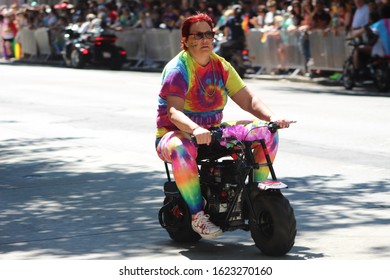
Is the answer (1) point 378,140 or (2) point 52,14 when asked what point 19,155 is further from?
(2) point 52,14

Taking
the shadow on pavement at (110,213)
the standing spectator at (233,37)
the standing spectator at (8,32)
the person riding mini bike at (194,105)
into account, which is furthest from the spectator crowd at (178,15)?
the person riding mini bike at (194,105)

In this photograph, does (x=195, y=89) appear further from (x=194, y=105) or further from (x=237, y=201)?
(x=237, y=201)

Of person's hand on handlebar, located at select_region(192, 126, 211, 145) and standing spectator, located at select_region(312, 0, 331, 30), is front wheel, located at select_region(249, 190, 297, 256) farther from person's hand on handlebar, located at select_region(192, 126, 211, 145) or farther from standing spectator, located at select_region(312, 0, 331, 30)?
standing spectator, located at select_region(312, 0, 331, 30)

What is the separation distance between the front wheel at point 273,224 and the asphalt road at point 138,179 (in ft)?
0.40

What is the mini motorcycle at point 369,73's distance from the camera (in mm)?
23688

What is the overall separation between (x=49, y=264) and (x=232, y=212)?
1.33 meters

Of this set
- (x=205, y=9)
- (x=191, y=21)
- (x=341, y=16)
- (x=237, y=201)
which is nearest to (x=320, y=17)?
(x=341, y=16)

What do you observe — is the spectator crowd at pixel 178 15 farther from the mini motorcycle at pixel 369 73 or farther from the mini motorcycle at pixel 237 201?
the mini motorcycle at pixel 237 201

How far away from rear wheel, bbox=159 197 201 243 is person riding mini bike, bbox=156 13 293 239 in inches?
11.7

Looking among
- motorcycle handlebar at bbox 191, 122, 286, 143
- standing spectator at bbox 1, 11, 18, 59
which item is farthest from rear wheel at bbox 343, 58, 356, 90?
standing spectator at bbox 1, 11, 18, 59

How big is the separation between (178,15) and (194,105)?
26826 mm

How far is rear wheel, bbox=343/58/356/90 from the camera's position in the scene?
24.7 meters

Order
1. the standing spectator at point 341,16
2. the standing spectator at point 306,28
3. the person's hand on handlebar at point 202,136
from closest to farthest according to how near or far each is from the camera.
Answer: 1. the person's hand on handlebar at point 202,136
2. the standing spectator at point 341,16
3. the standing spectator at point 306,28

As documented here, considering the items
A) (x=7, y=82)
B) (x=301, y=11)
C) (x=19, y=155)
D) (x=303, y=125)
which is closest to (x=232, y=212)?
(x=19, y=155)
